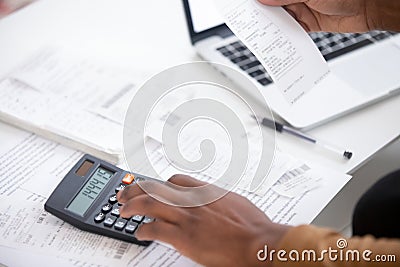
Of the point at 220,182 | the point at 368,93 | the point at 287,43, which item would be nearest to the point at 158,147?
the point at 220,182

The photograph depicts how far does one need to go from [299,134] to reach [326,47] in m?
0.22

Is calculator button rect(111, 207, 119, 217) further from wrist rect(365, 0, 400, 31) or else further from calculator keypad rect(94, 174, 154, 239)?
wrist rect(365, 0, 400, 31)

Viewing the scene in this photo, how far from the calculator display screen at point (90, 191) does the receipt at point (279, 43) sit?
260 millimetres

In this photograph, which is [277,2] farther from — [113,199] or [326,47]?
[113,199]

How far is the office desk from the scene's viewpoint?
93 cm

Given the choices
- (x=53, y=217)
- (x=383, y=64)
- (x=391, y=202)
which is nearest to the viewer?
(x=391, y=202)

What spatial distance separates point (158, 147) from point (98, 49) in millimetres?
316

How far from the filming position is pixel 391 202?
0.67 meters

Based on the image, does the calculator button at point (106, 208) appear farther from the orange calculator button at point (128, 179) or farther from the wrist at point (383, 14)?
the wrist at point (383, 14)

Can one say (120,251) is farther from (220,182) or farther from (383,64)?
(383,64)

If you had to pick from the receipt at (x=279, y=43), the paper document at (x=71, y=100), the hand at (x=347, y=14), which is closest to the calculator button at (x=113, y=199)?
the paper document at (x=71, y=100)

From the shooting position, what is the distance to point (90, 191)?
0.81 meters

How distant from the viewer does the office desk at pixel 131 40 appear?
36.6 inches

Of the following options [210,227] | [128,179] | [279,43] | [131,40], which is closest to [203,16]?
[131,40]
